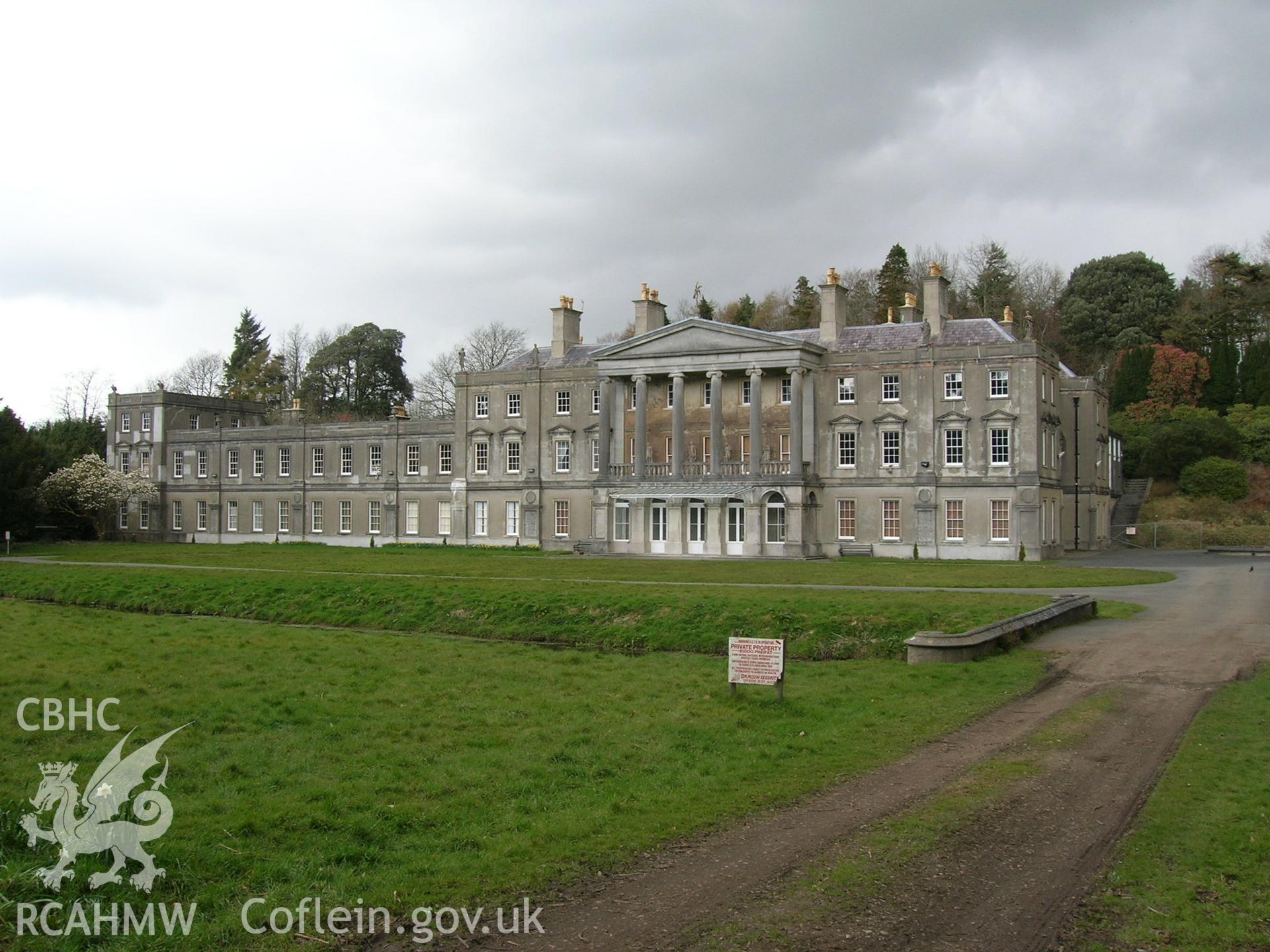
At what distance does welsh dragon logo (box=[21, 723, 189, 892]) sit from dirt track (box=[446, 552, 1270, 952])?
113 inches

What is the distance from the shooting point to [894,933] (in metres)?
7.27

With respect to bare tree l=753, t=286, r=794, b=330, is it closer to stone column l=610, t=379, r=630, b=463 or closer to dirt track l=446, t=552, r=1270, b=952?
stone column l=610, t=379, r=630, b=463

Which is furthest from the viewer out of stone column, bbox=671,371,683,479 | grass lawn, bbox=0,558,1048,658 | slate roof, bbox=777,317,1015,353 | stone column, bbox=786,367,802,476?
stone column, bbox=671,371,683,479

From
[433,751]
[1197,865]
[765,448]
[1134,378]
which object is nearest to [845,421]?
[765,448]

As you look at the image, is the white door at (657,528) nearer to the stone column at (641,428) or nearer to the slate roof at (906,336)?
the stone column at (641,428)

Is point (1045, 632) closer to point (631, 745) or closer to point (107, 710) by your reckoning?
point (631, 745)

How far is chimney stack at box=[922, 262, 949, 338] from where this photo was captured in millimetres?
55062

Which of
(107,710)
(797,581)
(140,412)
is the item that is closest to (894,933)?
(107,710)

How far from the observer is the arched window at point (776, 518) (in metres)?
54.2

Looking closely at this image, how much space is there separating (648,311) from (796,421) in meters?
12.4

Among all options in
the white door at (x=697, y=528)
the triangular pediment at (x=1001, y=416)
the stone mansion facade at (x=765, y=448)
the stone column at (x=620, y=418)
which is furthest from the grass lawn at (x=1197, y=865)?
the stone column at (x=620, y=418)

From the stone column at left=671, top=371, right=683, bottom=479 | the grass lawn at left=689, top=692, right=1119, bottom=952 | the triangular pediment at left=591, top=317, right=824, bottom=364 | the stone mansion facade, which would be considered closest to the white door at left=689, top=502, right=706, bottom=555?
the stone mansion facade

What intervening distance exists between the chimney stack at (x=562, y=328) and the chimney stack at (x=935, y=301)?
20.3 meters

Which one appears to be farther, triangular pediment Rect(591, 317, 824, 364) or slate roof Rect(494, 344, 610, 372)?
slate roof Rect(494, 344, 610, 372)
